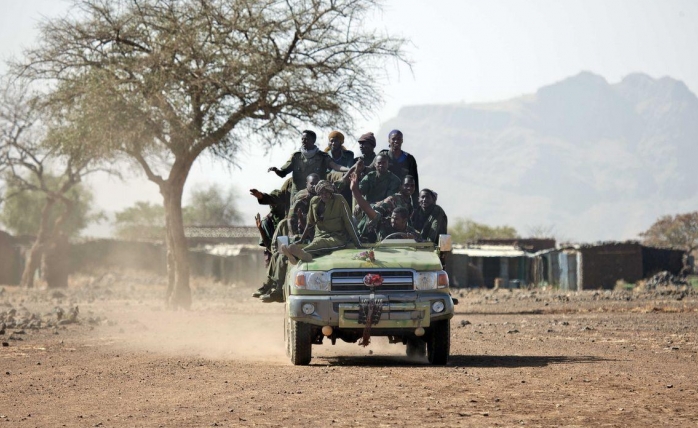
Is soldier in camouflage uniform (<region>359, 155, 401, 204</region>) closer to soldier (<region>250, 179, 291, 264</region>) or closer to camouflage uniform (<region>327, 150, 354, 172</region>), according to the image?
camouflage uniform (<region>327, 150, 354, 172</region>)

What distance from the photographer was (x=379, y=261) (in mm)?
12391

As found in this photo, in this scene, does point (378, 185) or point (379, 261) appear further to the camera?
point (378, 185)

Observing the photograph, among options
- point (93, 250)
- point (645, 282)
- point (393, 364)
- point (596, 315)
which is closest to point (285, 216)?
point (393, 364)

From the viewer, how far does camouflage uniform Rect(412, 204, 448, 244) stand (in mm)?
14156

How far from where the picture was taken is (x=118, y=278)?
5434cm

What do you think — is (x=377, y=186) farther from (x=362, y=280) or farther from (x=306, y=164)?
(x=362, y=280)

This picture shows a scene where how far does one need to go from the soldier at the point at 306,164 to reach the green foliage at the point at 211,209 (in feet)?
314

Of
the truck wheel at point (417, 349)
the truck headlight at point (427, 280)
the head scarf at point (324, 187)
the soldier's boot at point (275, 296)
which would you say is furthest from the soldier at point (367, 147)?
the truck headlight at point (427, 280)

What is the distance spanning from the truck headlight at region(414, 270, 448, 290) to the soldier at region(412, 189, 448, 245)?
1742 millimetres

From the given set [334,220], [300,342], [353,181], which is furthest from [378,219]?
[300,342]

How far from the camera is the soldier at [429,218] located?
14172 mm

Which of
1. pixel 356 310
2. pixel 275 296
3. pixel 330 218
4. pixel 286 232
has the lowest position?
pixel 356 310

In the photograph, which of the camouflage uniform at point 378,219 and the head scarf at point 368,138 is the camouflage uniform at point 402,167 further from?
the camouflage uniform at point 378,219

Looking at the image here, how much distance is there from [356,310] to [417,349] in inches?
105
